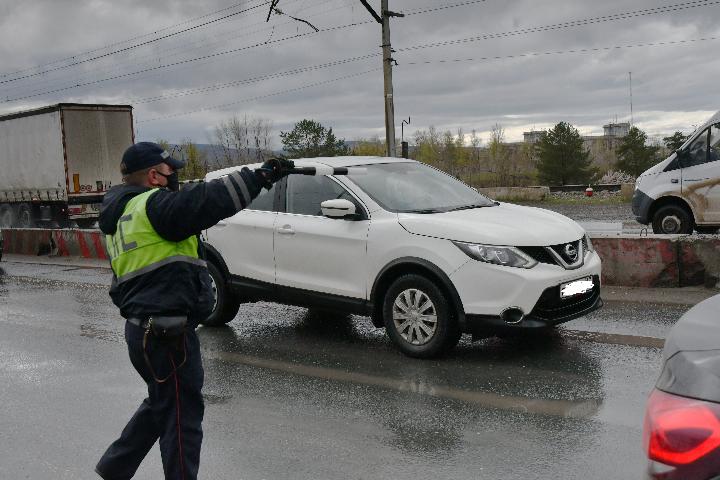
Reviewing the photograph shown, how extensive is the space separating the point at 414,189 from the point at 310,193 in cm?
96

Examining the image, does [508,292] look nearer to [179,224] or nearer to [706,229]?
[179,224]

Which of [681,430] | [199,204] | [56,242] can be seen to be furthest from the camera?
[56,242]

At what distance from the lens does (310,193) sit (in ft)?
23.2

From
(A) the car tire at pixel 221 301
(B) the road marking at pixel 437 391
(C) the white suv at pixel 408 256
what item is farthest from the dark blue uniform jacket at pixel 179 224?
(A) the car tire at pixel 221 301

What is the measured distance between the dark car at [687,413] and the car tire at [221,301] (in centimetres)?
588

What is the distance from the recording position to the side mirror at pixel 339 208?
652cm

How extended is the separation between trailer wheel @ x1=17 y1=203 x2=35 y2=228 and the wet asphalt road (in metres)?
18.3

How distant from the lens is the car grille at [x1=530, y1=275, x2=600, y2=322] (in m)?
5.81

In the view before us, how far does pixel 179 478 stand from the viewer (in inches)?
135

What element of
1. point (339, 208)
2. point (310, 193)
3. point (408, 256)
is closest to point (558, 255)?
point (408, 256)

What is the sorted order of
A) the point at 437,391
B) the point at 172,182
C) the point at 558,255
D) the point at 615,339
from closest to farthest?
1. the point at 172,182
2. the point at 437,391
3. the point at 558,255
4. the point at 615,339

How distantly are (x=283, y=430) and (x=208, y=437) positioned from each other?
463 mm

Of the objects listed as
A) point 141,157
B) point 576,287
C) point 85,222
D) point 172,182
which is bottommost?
point 85,222

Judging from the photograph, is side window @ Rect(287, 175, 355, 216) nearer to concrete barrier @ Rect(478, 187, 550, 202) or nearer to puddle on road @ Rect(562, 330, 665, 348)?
puddle on road @ Rect(562, 330, 665, 348)
